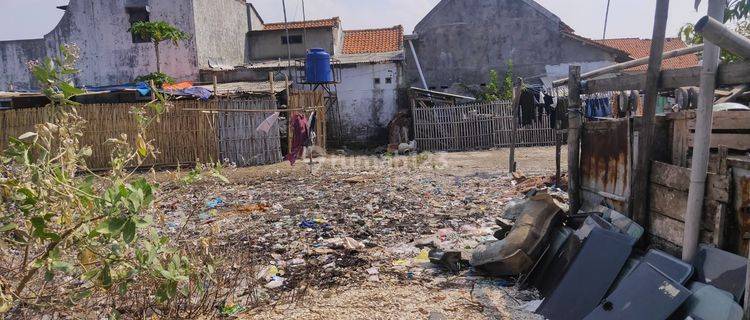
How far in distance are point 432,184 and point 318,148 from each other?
5.56 metres

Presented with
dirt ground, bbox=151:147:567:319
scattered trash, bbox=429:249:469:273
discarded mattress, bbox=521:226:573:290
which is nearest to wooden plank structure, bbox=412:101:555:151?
dirt ground, bbox=151:147:567:319

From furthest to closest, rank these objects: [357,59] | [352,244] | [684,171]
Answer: [357,59] < [352,244] < [684,171]

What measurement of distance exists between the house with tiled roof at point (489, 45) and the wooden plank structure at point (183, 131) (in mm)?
8647

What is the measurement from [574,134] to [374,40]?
16630mm

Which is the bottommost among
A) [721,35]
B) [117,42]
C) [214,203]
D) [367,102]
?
[214,203]

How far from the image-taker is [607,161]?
14.5 feet

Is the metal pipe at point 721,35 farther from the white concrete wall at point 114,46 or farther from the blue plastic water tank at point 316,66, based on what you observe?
the white concrete wall at point 114,46

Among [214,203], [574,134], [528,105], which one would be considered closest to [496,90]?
[528,105]

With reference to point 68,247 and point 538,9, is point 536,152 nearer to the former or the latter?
point 538,9

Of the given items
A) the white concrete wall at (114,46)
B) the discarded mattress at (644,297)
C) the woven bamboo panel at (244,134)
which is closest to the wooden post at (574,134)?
the discarded mattress at (644,297)

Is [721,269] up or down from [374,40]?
down

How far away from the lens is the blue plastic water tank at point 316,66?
1478cm

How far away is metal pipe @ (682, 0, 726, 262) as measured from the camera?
2.84m

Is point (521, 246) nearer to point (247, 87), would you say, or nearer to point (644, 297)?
point (644, 297)
